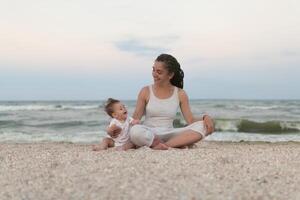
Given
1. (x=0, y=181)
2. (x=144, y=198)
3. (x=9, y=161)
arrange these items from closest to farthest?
(x=144, y=198) < (x=0, y=181) < (x=9, y=161)

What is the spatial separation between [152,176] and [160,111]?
2547mm

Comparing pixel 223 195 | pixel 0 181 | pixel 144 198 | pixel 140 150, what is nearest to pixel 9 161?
Result: pixel 0 181

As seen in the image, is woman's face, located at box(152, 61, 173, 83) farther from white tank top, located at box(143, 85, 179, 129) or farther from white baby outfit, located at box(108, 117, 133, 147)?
white baby outfit, located at box(108, 117, 133, 147)

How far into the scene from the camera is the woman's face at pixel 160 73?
7035 millimetres

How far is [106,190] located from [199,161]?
160cm

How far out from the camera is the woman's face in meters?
7.04

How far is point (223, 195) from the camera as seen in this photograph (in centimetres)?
414

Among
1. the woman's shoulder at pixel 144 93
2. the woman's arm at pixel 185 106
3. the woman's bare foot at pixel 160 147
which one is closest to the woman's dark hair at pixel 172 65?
the woman's arm at pixel 185 106

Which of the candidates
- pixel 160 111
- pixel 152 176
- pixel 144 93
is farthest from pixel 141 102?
pixel 152 176

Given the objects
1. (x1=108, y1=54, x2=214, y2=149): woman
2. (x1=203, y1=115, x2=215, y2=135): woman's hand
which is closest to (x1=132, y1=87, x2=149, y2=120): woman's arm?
(x1=108, y1=54, x2=214, y2=149): woman

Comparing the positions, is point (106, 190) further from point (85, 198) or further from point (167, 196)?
point (167, 196)

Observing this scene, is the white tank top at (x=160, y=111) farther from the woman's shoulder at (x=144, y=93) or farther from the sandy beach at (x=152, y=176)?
the sandy beach at (x=152, y=176)

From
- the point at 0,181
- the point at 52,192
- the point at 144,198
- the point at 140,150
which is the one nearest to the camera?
the point at 144,198

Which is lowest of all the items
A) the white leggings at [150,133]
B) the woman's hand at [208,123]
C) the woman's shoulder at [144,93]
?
the white leggings at [150,133]
